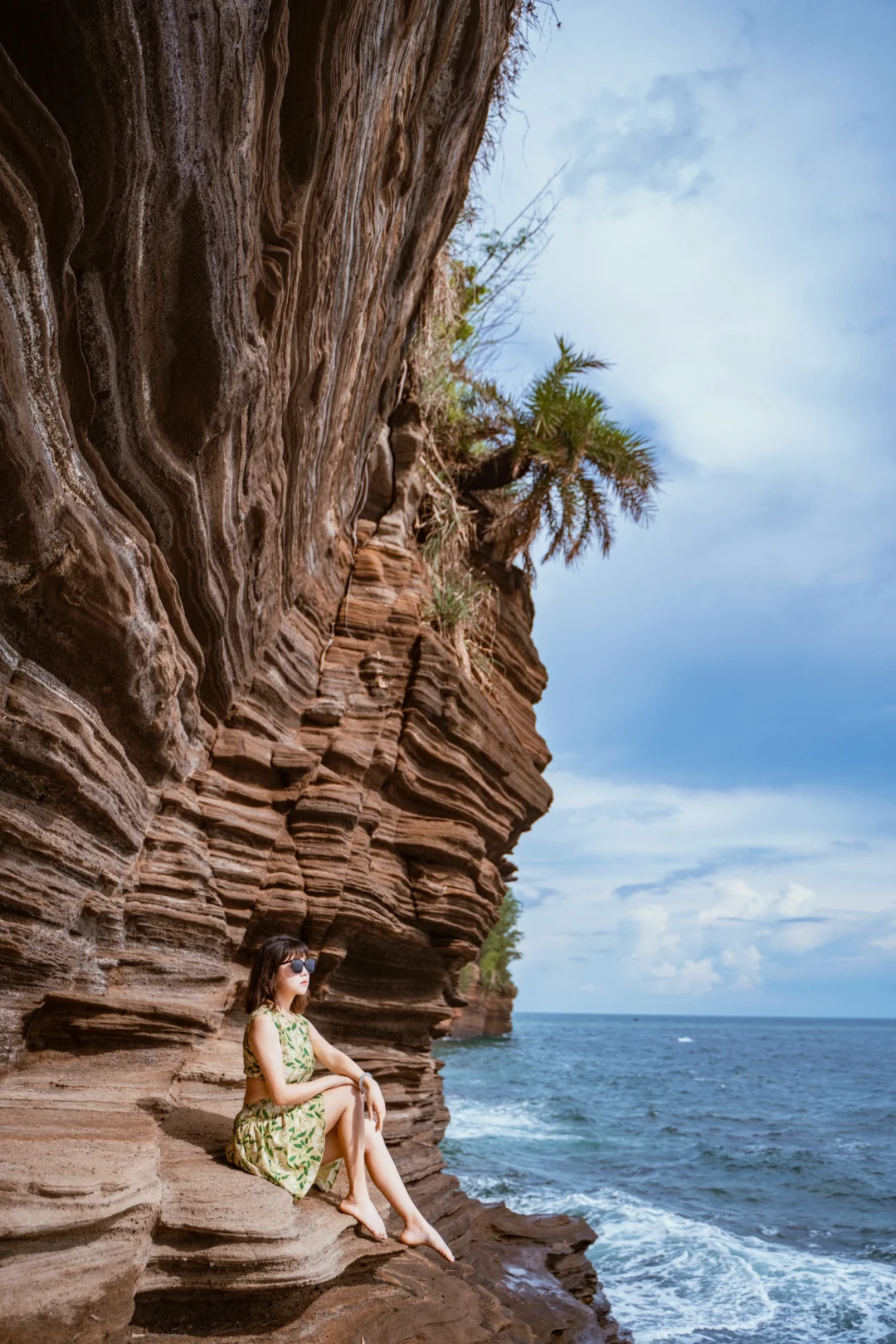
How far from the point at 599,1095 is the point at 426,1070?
25348mm

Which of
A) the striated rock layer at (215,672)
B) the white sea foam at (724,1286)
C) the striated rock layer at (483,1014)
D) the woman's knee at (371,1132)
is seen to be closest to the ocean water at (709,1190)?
the white sea foam at (724,1286)

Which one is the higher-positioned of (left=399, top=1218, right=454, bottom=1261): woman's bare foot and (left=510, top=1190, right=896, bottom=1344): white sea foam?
(left=399, top=1218, right=454, bottom=1261): woman's bare foot

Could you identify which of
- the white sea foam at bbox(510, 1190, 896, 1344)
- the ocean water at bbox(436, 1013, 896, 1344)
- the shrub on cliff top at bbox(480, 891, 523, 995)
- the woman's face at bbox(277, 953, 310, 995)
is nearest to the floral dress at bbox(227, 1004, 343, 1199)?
the woman's face at bbox(277, 953, 310, 995)

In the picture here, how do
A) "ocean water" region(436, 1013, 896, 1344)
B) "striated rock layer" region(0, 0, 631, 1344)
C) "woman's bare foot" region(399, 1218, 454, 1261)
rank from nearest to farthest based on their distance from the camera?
"striated rock layer" region(0, 0, 631, 1344)
"woman's bare foot" region(399, 1218, 454, 1261)
"ocean water" region(436, 1013, 896, 1344)

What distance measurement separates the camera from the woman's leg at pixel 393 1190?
5.28m

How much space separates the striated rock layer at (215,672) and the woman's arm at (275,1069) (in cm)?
43

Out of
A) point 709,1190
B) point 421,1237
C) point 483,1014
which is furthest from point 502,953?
point 421,1237

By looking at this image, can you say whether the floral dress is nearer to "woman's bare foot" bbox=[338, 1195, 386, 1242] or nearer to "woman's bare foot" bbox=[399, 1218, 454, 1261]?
"woman's bare foot" bbox=[338, 1195, 386, 1242]

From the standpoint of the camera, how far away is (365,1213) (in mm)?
4984

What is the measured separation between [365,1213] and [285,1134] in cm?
64

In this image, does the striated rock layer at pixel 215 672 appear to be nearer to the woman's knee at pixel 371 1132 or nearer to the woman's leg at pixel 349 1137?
the woman's leg at pixel 349 1137

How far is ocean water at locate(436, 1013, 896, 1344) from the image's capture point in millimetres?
9641

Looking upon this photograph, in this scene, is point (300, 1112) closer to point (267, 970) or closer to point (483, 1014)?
point (267, 970)

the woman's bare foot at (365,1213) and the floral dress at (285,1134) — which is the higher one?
the floral dress at (285,1134)
